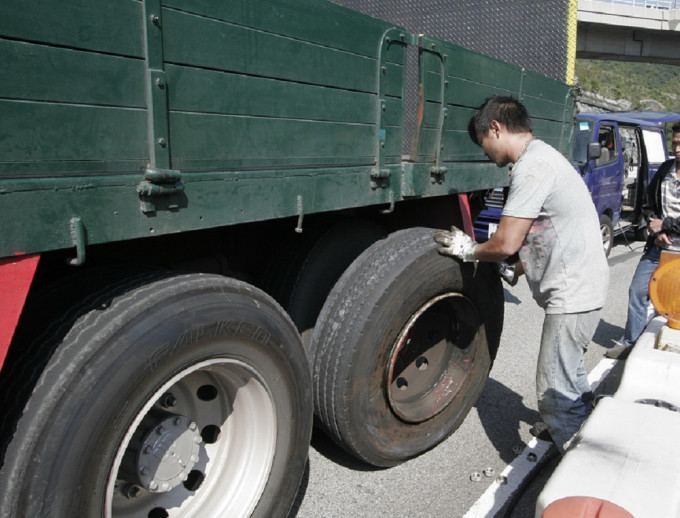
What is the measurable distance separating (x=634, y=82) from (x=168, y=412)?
7609 centimetres

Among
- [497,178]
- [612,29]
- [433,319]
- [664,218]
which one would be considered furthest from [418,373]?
[612,29]

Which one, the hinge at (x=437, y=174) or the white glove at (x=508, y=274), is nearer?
the hinge at (x=437, y=174)

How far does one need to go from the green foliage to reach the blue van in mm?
39268

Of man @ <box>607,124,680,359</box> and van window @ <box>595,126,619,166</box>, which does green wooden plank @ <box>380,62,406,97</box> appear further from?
van window @ <box>595,126,619,166</box>

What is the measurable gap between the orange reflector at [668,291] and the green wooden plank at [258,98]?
82.0 inches

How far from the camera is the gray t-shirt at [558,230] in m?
2.72

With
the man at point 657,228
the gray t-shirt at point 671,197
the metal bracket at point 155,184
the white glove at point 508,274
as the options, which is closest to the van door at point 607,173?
the man at point 657,228

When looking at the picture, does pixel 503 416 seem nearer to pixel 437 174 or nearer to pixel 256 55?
pixel 437 174

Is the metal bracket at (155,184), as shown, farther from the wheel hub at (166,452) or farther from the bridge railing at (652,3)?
the bridge railing at (652,3)

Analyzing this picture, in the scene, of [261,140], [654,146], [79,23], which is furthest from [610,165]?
[79,23]

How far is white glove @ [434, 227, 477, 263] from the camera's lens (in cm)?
291

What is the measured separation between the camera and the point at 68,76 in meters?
1.49

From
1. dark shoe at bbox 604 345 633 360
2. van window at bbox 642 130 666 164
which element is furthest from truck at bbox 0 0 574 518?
van window at bbox 642 130 666 164

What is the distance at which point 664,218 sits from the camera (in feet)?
14.3
